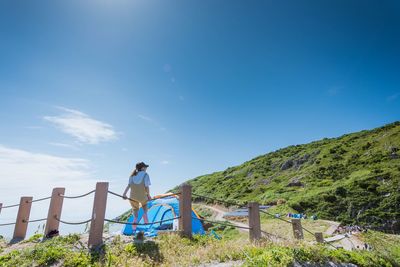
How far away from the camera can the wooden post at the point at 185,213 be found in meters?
6.59

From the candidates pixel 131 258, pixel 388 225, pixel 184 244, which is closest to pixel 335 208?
pixel 388 225

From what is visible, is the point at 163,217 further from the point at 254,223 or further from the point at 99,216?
the point at 99,216

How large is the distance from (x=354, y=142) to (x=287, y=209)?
74.0ft

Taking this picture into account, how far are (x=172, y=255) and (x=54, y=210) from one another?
4762 mm

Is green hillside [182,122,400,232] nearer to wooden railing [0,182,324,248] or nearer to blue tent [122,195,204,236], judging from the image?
blue tent [122,195,204,236]

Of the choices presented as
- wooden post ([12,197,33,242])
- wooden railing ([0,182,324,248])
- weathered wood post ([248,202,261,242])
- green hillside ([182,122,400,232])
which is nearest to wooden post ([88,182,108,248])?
wooden railing ([0,182,324,248])

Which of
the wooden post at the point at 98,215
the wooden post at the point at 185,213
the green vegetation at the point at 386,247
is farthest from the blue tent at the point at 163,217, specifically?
the green vegetation at the point at 386,247

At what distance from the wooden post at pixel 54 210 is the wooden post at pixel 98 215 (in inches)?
112

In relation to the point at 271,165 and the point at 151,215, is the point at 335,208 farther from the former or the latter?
the point at 271,165

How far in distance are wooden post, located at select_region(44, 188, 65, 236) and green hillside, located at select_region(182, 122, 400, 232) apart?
18.6 metres

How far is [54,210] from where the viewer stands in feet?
25.3

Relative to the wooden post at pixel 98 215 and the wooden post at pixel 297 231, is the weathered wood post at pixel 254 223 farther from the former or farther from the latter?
the wooden post at pixel 98 215

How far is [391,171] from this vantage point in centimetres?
2111

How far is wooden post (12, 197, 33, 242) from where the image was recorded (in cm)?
909
